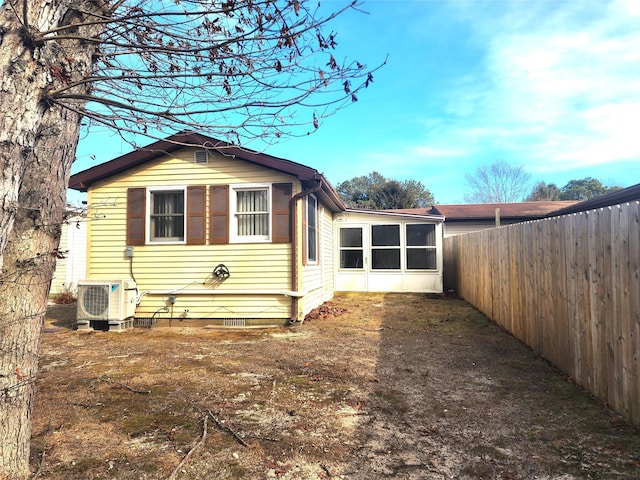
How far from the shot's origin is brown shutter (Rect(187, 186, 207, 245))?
7.48 meters

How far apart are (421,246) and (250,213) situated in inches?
262

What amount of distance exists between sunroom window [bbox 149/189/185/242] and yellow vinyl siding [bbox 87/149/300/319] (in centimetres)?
20

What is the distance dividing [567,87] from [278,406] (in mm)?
15347

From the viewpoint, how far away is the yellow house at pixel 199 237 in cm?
725

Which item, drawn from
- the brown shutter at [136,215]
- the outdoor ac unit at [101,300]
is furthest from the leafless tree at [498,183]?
the outdoor ac unit at [101,300]

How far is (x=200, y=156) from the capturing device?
297 inches

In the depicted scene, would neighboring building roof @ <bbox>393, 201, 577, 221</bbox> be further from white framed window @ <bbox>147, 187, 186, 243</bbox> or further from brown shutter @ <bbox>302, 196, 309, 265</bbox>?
white framed window @ <bbox>147, 187, 186, 243</bbox>

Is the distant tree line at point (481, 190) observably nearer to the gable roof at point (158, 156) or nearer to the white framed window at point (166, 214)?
the gable roof at point (158, 156)

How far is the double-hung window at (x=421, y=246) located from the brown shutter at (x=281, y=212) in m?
6.08

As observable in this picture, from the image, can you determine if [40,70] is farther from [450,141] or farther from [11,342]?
[450,141]

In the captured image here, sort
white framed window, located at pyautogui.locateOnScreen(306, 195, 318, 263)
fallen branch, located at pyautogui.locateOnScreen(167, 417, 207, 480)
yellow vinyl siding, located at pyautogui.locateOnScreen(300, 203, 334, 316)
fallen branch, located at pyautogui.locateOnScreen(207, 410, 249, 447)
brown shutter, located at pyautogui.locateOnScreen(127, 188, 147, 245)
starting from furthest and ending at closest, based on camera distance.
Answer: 1. white framed window, located at pyautogui.locateOnScreen(306, 195, 318, 263)
2. yellow vinyl siding, located at pyautogui.locateOnScreen(300, 203, 334, 316)
3. brown shutter, located at pyautogui.locateOnScreen(127, 188, 147, 245)
4. fallen branch, located at pyautogui.locateOnScreen(207, 410, 249, 447)
5. fallen branch, located at pyautogui.locateOnScreen(167, 417, 207, 480)

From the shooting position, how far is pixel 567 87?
1328 cm

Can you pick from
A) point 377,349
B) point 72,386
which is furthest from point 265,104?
point 377,349

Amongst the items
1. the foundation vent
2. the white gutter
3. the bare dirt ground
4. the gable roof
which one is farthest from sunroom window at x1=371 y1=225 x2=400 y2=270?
the bare dirt ground
